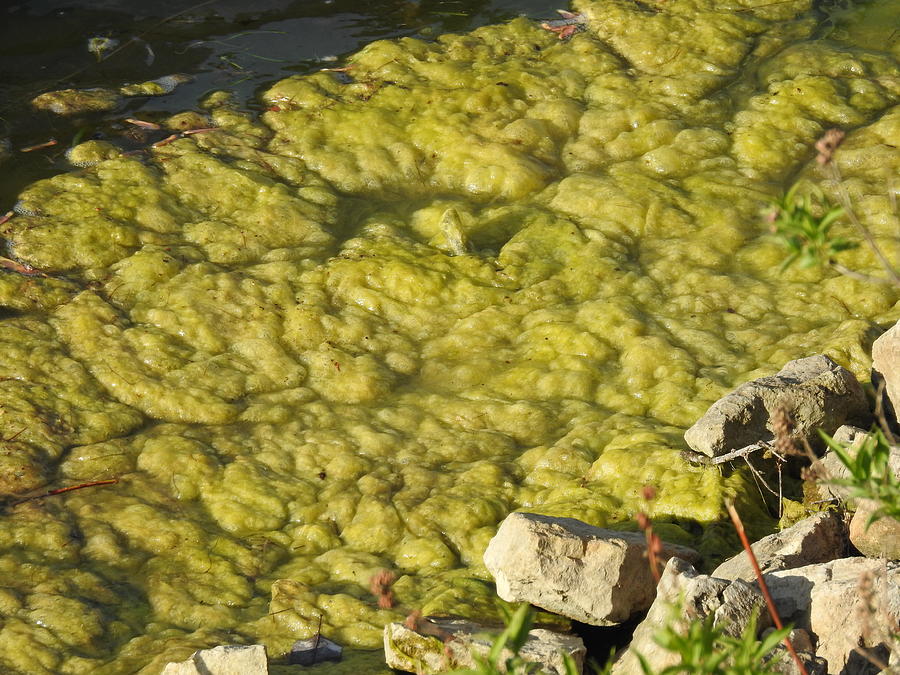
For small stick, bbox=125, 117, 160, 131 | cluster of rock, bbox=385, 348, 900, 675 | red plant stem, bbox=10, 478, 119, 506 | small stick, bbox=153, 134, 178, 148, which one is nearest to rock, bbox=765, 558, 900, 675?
cluster of rock, bbox=385, 348, 900, 675

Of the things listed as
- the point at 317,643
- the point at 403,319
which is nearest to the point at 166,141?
the point at 403,319

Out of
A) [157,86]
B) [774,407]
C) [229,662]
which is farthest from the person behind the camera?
[157,86]

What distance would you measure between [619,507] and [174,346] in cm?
209

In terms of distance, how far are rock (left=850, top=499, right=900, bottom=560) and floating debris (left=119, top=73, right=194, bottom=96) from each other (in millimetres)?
4756

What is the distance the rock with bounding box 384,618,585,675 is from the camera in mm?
2871

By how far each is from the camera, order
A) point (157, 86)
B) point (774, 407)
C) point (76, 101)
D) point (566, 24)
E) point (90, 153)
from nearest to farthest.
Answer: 1. point (774, 407)
2. point (90, 153)
3. point (76, 101)
4. point (157, 86)
5. point (566, 24)

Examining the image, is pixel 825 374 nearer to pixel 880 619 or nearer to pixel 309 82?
pixel 880 619

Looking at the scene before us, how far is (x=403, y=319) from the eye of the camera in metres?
4.91

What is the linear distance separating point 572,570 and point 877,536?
95 cm

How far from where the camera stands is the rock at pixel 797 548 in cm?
313

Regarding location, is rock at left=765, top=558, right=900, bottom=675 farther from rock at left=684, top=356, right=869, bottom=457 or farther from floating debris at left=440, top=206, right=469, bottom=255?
floating debris at left=440, top=206, right=469, bottom=255

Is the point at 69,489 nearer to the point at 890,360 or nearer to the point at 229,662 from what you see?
the point at 229,662

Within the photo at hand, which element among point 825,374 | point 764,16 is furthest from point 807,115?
point 825,374

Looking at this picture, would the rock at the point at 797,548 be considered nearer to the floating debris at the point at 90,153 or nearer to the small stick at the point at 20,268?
the small stick at the point at 20,268
